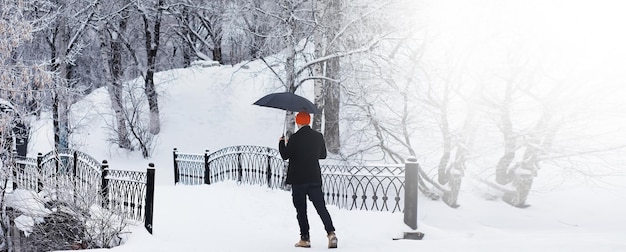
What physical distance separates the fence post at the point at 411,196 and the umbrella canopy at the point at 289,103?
5.61 feet

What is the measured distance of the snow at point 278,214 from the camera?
7.43 metres

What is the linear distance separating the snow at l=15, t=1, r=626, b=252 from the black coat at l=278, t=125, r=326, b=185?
1.04 meters

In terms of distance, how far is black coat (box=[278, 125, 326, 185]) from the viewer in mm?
6863

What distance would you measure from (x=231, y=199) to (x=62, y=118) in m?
10.5

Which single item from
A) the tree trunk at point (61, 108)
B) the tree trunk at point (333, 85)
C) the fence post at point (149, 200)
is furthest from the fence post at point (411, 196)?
the tree trunk at point (61, 108)

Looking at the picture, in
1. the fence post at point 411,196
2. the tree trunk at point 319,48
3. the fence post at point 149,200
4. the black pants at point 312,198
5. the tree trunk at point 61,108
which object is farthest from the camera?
the tree trunk at point 61,108

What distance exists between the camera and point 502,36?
12.5 meters

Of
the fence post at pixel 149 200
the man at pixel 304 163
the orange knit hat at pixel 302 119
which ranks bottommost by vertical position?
the fence post at pixel 149 200

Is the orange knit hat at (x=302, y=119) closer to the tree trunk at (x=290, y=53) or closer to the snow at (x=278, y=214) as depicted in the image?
the snow at (x=278, y=214)

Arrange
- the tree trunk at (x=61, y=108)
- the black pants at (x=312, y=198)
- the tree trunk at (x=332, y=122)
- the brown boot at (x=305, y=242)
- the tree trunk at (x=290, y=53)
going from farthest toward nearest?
the tree trunk at (x=61, y=108) → the tree trunk at (x=332, y=122) → the tree trunk at (x=290, y=53) → the brown boot at (x=305, y=242) → the black pants at (x=312, y=198)

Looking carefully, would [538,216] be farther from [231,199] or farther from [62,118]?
[62,118]

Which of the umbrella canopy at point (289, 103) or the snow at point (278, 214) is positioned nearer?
the snow at point (278, 214)

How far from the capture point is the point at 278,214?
1044 cm

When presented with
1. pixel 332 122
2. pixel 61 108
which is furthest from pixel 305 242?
pixel 61 108
